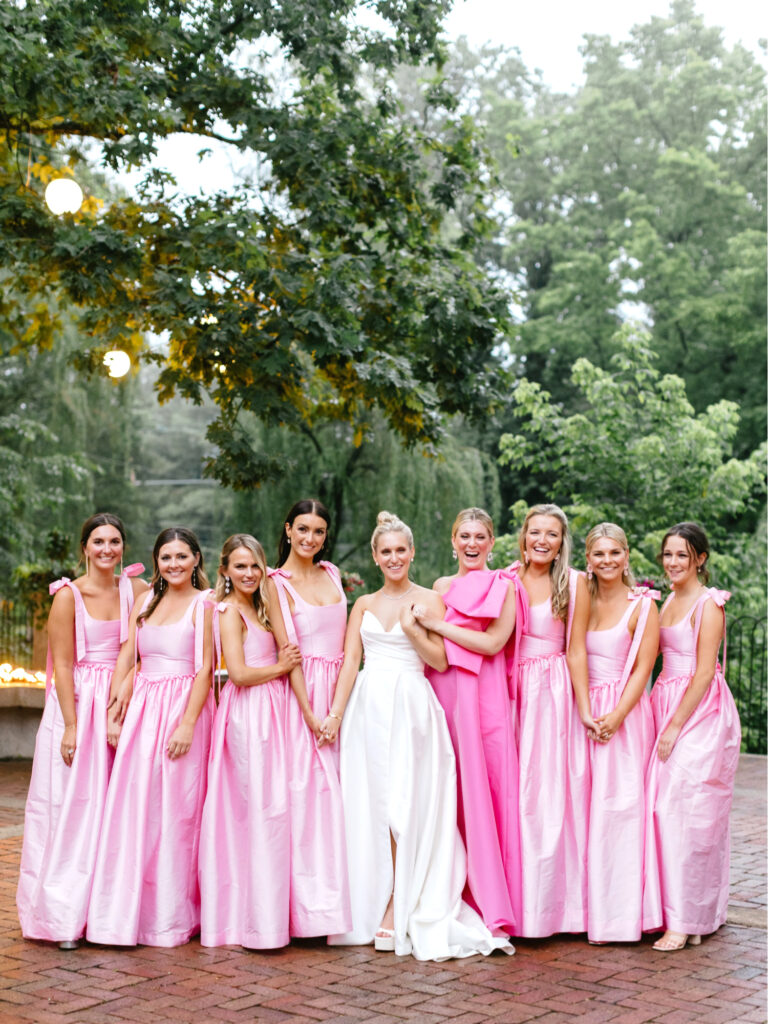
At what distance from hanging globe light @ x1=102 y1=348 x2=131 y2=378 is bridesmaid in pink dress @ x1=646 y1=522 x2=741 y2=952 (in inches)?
260

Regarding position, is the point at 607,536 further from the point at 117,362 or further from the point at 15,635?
the point at 15,635

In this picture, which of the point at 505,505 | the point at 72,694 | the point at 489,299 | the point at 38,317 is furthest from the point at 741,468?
the point at 505,505

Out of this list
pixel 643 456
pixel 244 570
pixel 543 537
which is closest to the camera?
pixel 244 570

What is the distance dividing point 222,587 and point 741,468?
10381mm

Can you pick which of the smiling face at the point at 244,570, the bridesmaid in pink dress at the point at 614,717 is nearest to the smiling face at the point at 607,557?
the bridesmaid in pink dress at the point at 614,717

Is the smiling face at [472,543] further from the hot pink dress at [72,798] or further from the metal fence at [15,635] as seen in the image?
the metal fence at [15,635]

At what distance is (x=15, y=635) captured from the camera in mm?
14508

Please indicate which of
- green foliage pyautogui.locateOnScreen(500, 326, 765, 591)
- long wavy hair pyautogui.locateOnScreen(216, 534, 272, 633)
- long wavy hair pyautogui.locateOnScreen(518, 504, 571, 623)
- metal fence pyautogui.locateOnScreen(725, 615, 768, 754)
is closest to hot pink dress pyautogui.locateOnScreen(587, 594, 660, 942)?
long wavy hair pyautogui.locateOnScreen(518, 504, 571, 623)

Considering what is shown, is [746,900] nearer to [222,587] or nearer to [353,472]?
[222,587]

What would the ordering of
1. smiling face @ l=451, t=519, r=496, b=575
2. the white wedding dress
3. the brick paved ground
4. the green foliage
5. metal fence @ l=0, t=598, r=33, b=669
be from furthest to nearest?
the green foliage → metal fence @ l=0, t=598, r=33, b=669 → smiling face @ l=451, t=519, r=496, b=575 → the white wedding dress → the brick paved ground

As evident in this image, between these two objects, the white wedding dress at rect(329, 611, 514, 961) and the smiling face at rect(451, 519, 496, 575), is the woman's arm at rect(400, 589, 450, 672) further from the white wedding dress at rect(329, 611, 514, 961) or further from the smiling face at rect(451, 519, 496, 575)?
the smiling face at rect(451, 519, 496, 575)

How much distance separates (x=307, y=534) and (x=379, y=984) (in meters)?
2.16

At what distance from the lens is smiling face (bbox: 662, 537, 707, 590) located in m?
6.31

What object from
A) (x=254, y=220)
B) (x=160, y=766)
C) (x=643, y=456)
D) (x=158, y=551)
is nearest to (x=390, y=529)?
(x=158, y=551)
